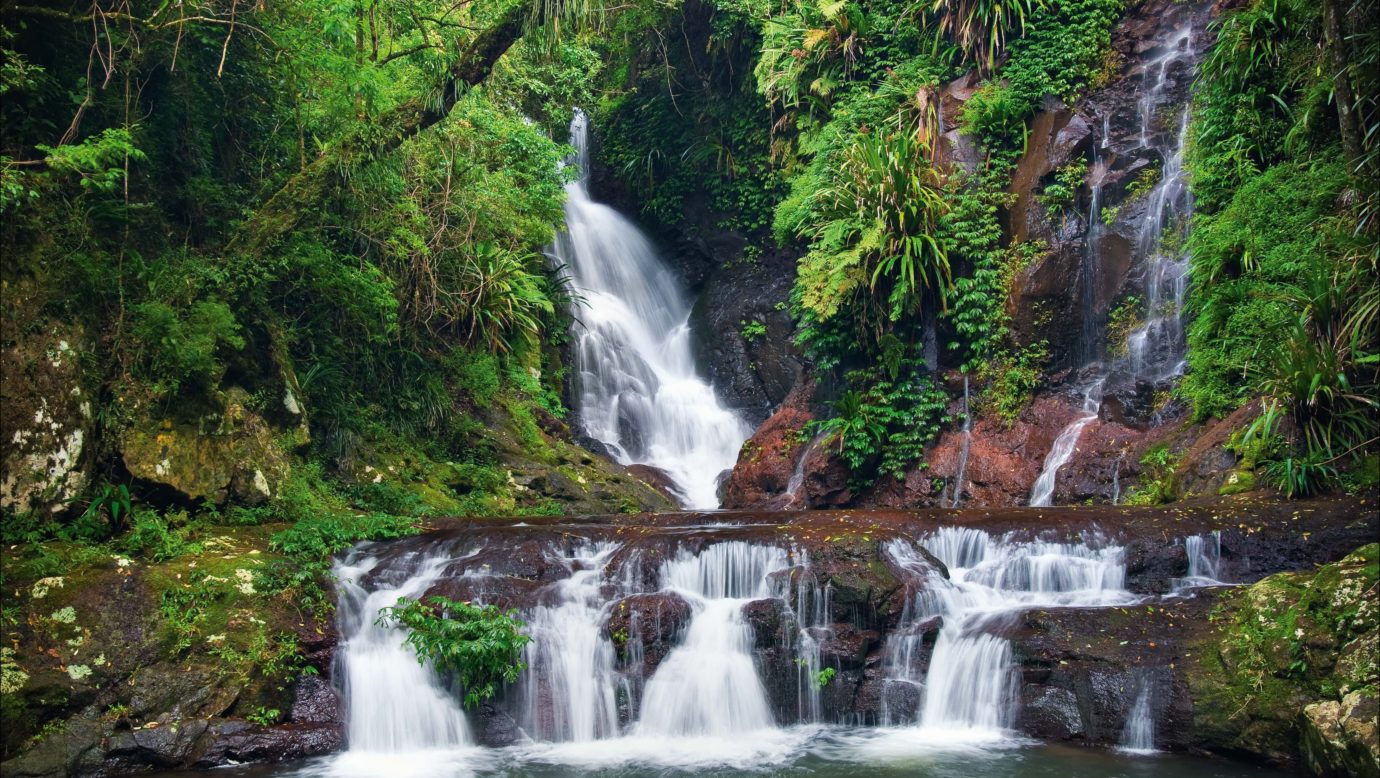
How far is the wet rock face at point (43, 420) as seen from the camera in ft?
24.9

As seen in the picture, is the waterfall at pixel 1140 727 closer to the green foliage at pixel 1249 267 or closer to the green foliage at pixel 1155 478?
the green foliage at pixel 1155 478

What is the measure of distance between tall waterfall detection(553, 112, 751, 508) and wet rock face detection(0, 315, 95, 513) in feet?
29.4

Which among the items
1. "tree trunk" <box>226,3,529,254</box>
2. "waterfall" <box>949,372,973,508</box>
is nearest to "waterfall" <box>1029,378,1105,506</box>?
"waterfall" <box>949,372,973,508</box>

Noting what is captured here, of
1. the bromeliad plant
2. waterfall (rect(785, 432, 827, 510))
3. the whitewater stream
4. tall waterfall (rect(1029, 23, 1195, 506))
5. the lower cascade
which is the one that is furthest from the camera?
waterfall (rect(785, 432, 827, 510))

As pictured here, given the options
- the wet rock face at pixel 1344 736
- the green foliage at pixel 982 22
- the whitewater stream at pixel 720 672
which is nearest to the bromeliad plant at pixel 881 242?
the green foliage at pixel 982 22

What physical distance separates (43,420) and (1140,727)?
30.4 feet

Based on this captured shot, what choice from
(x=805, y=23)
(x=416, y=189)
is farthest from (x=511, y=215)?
(x=805, y=23)

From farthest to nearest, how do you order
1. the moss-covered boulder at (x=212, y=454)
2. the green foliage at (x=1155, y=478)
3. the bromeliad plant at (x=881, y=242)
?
1. the bromeliad plant at (x=881, y=242)
2. the green foliage at (x=1155, y=478)
3. the moss-covered boulder at (x=212, y=454)

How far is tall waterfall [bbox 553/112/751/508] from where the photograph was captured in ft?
54.4

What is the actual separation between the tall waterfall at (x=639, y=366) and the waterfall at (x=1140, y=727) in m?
8.87

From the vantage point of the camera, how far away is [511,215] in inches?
578

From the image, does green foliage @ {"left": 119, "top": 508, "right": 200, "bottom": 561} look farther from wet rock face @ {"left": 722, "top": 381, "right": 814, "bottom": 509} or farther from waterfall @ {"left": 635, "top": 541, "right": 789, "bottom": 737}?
wet rock face @ {"left": 722, "top": 381, "right": 814, "bottom": 509}

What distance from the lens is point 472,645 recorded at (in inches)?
299

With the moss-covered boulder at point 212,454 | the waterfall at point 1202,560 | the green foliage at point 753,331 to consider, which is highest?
the green foliage at point 753,331
